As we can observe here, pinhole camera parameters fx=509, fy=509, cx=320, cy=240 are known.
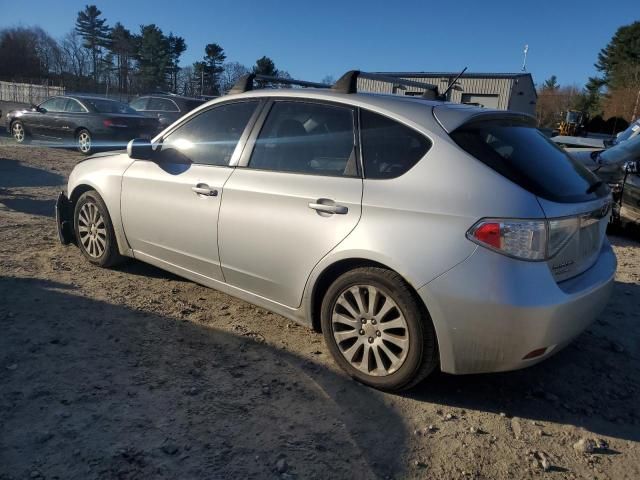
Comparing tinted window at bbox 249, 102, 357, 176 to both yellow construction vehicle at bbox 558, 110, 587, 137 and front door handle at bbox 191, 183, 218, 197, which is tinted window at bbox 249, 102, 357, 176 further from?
yellow construction vehicle at bbox 558, 110, 587, 137

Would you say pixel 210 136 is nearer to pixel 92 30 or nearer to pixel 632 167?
pixel 632 167

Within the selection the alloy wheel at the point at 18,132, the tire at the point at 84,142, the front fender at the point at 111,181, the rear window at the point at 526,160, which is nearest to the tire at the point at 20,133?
the alloy wheel at the point at 18,132

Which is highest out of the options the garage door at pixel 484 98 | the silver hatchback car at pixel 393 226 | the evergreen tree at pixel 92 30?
the evergreen tree at pixel 92 30

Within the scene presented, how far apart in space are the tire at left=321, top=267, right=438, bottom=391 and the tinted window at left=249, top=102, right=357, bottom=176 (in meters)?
0.70

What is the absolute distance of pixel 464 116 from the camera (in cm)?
295

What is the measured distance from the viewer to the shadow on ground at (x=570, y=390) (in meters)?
2.89

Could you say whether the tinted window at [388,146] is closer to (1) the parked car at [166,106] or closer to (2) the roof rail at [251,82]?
(2) the roof rail at [251,82]

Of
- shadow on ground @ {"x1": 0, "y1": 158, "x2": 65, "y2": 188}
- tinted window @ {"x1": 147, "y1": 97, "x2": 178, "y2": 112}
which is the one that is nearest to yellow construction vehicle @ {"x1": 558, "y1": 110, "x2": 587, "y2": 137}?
Answer: tinted window @ {"x1": 147, "y1": 97, "x2": 178, "y2": 112}

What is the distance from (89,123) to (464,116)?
13.0m

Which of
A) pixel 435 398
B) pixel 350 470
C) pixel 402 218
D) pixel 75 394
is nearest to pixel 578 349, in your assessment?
pixel 435 398

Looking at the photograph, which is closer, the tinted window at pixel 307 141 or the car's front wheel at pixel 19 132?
the tinted window at pixel 307 141

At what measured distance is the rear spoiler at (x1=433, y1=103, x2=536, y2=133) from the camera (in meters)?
2.89

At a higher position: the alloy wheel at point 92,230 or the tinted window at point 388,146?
the tinted window at point 388,146

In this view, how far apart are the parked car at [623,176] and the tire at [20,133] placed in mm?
15218
